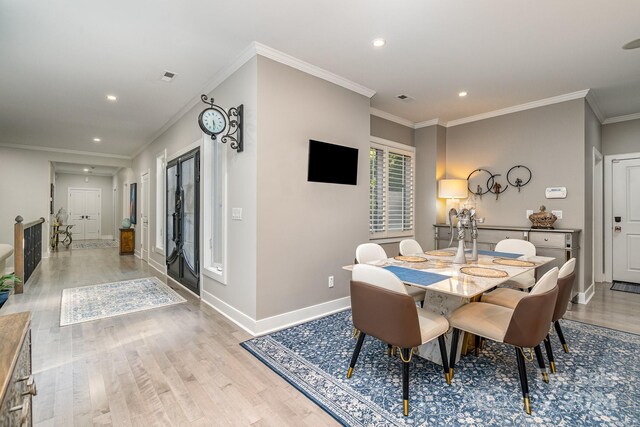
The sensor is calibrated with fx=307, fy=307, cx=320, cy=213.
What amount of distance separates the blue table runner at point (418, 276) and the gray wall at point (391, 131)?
2784 mm

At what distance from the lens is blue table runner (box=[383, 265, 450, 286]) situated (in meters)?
2.03

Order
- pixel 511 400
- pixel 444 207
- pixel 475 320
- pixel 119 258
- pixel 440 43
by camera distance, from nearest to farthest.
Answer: pixel 511 400, pixel 475 320, pixel 440 43, pixel 444 207, pixel 119 258

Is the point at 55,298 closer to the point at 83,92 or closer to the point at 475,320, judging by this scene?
the point at 83,92

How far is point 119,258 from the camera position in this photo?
7348 millimetres

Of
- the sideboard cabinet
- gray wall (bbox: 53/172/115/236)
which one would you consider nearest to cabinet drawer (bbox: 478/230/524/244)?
the sideboard cabinet

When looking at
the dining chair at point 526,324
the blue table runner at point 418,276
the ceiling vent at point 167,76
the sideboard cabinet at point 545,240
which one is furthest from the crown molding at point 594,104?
the ceiling vent at point 167,76

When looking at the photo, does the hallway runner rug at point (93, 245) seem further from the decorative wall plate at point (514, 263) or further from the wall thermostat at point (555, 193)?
the wall thermostat at point (555, 193)

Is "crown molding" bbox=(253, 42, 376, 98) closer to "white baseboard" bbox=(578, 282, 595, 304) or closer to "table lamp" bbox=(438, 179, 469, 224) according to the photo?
"table lamp" bbox=(438, 179, 469, 224)

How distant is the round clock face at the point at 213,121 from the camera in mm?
→ 3160

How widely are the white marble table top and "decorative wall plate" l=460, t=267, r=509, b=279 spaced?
0.10 ft

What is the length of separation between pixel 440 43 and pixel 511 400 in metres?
2.86

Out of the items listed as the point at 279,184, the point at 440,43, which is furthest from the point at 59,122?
the point at 440,43

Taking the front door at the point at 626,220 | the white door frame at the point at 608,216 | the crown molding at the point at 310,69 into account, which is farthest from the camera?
the white door frame at the point at 608,216

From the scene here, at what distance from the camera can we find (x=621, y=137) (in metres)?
4.82
